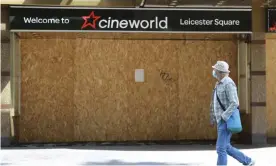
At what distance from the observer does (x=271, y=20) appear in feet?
44.7

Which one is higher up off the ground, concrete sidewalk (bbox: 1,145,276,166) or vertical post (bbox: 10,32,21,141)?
vertical post (bbox: 10,32,21,141)

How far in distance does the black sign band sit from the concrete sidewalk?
2951 millimetres

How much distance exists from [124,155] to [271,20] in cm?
511

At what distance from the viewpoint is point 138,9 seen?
13.3 m

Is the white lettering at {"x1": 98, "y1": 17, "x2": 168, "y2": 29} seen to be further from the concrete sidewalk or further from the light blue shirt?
the light blue shirt

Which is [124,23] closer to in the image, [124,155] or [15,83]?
[15,83]

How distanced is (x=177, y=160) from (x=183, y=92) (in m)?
3.65

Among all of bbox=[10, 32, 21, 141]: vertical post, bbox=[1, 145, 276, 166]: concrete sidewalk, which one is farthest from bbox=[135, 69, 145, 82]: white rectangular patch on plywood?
bbox=[10, 32, 21, 141]: vertical post

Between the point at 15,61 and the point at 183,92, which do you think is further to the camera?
the point at 183,92

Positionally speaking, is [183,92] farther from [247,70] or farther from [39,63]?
[39,63]

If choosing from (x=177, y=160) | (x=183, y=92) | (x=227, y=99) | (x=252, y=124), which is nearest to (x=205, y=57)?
(x=183, y=92)

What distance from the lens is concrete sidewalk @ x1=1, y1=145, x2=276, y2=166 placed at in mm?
10883

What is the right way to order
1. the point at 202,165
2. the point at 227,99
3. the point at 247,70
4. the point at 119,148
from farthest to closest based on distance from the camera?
the point at 247,70 → the point at 119,148 → the point at 202,165 → the point at 227,99

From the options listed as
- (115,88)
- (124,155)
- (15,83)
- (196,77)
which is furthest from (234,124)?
(15,83)
